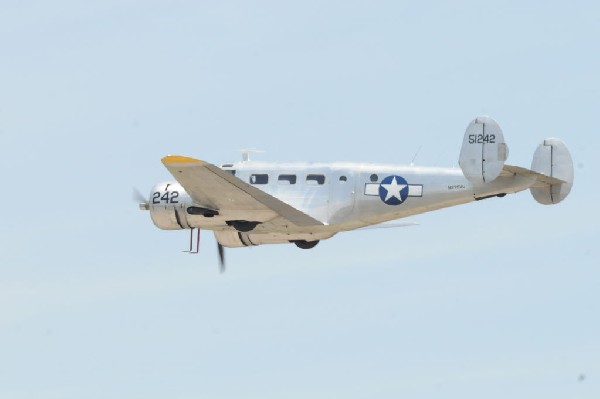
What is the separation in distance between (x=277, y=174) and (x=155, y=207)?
3.34 m

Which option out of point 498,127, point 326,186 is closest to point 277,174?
point 326,186

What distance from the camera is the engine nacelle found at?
69.1 m

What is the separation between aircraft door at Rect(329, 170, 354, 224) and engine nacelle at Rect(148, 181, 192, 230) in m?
3.71

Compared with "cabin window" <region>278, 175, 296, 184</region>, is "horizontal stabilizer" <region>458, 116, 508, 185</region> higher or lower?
Result: higher

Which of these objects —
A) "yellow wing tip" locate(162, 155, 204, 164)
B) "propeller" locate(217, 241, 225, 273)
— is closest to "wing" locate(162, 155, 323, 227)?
"yellow wing tip" locate(162, 155, 204, 164)

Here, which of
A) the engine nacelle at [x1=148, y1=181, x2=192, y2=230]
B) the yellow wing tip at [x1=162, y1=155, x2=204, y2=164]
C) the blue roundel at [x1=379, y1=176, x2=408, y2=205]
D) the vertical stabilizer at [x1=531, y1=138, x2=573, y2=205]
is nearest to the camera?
the yellow wing tip at [x1=162, y1=155, x2=204, y2=164]

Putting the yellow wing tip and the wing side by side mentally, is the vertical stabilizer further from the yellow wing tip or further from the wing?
the yellow wing tip

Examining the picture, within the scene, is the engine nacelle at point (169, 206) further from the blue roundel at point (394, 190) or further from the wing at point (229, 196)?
the blue roundel at point (394, 190)

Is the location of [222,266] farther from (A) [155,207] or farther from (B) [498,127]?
(B) [498,127]

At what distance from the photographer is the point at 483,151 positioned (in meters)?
66.2

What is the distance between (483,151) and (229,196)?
665 cm

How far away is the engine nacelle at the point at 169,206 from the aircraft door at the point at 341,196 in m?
3.71

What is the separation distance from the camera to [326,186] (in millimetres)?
68812

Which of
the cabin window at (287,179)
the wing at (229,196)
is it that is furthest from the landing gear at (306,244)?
the cabin window at (287,179)
